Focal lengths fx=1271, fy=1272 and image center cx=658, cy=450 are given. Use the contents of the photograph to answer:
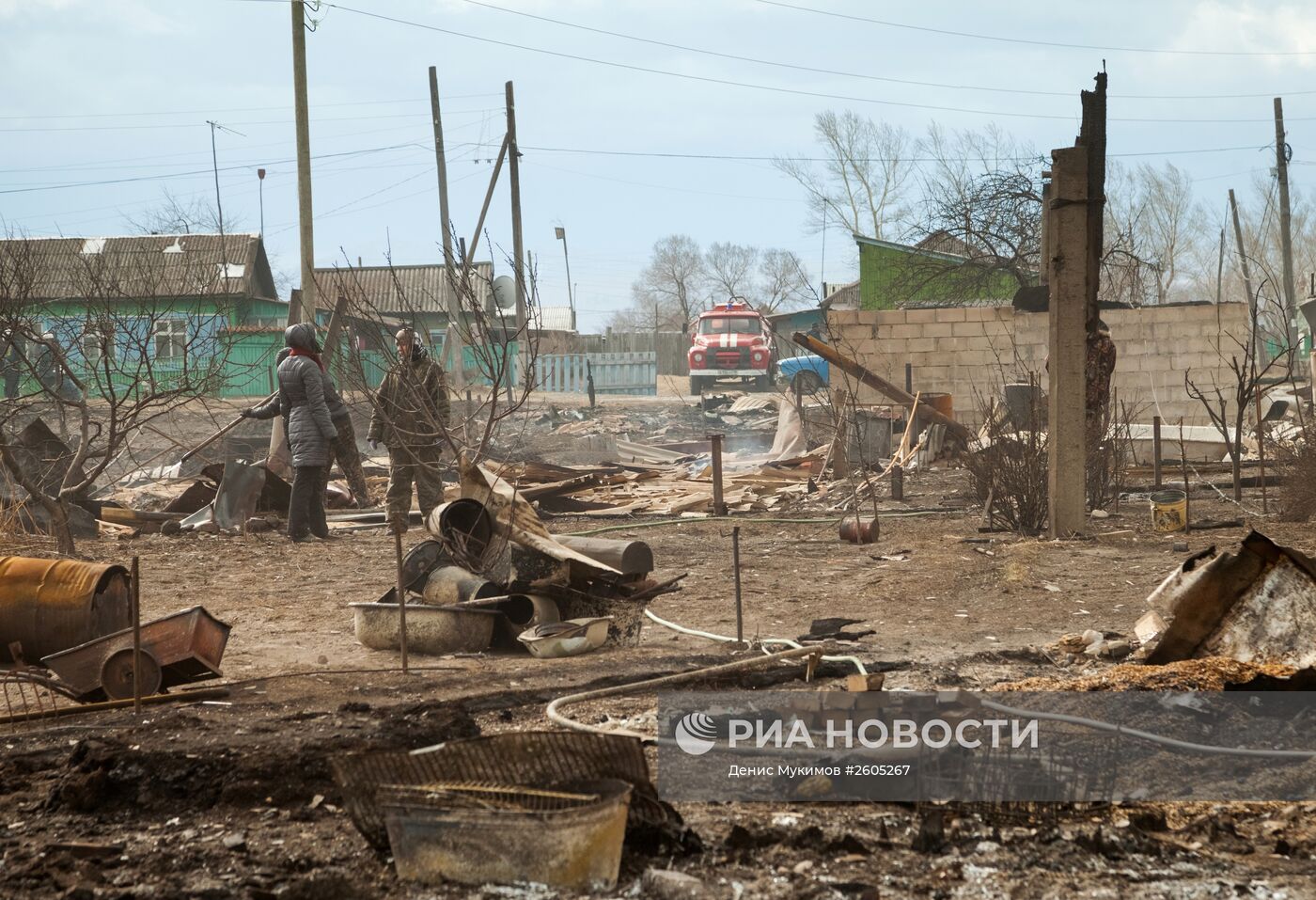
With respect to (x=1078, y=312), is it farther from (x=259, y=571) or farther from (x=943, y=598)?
(x=259, y=571)

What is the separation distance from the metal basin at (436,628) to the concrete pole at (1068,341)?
5189 mm

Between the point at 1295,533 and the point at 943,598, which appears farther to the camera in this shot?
the point at 1295,533

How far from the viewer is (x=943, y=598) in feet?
25.1

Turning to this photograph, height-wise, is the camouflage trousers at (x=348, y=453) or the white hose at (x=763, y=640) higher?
the camouflage trousers at (x=348, y=453)

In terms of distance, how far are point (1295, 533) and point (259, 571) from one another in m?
7.68

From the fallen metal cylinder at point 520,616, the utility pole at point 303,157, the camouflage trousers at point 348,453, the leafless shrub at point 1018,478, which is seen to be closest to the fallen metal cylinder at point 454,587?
the fallen metal cylinder at point 520,616

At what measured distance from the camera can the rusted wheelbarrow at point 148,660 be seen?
16.8 ft

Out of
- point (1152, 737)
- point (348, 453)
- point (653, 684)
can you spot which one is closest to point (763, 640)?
point (653, 684)

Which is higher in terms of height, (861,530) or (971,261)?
(971,261)

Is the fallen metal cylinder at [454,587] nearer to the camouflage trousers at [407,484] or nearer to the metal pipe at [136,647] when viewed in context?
the metal pipe at [136,647]

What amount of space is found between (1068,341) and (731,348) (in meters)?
23.3

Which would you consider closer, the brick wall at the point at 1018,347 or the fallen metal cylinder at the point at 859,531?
the fallen metal cylinder at the point at 859,531

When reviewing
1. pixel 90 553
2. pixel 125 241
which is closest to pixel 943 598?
pixel 90 553

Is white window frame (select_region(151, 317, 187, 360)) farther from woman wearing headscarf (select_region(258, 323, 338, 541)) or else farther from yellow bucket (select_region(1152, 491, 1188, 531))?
yellow bucket (select_region(1152, 491, 1188, 531))
